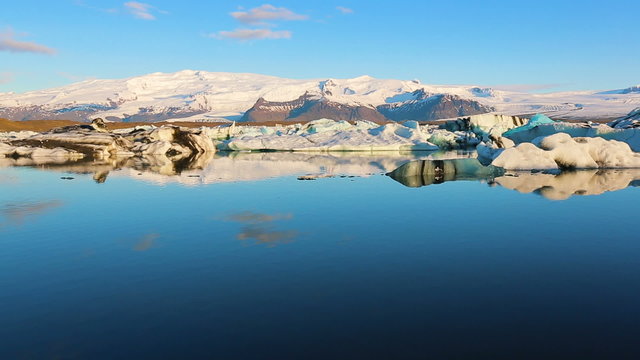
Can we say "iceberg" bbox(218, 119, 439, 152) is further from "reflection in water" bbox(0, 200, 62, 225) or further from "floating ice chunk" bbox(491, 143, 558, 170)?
"reflection in water" bbox(0, 200, 62, 225)

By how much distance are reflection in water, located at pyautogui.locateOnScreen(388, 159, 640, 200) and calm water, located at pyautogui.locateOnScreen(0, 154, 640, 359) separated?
226 centimetres

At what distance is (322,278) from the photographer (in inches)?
280

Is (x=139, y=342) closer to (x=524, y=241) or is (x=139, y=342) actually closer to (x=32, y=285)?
(x=32, y=285)

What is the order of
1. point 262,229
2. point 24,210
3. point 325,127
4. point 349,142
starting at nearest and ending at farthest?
point 262,229 < point 24,210 < point 349,142 < point 325,127

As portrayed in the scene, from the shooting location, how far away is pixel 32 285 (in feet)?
22.7

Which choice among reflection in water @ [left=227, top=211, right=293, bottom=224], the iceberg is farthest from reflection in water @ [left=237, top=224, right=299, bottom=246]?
the iceberg

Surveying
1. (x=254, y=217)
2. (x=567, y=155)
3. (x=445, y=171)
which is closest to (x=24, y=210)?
(x=254, y=217)

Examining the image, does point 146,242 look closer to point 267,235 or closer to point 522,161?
point 267,235

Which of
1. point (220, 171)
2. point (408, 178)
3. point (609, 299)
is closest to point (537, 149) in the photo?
point (408, 178)

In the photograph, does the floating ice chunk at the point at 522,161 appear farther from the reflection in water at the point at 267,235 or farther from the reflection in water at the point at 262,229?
the reflection in water at the point at 267,235

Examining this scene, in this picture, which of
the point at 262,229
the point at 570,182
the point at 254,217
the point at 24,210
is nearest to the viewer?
the point at 262,229

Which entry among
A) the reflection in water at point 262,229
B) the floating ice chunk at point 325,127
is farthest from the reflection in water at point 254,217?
the floating ice chunk at point 325,127

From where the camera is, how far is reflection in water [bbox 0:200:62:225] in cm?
1206

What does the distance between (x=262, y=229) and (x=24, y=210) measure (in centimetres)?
720
